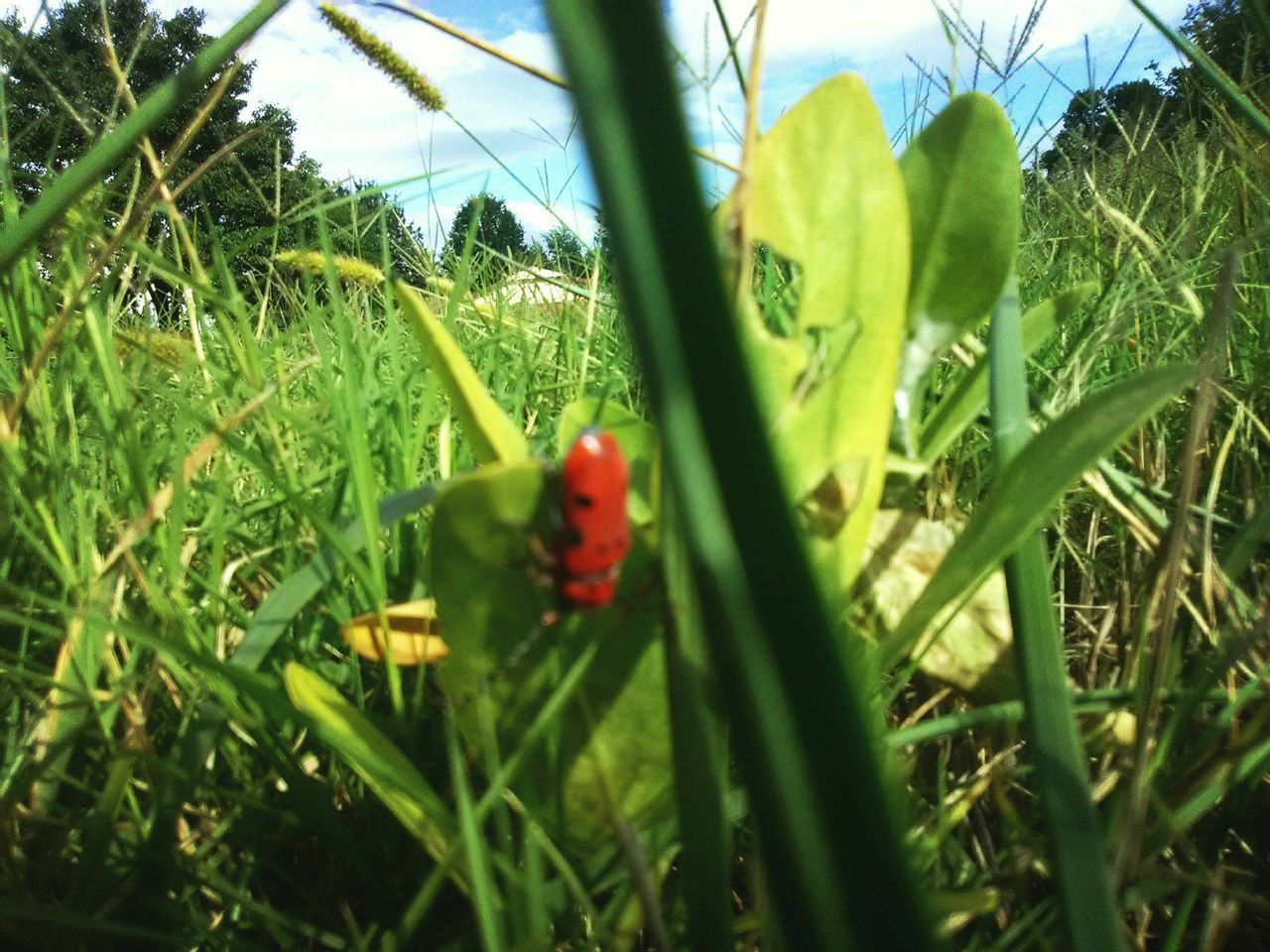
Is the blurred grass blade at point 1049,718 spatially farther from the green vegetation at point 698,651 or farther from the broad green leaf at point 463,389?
the broad green leaf at point 463,389

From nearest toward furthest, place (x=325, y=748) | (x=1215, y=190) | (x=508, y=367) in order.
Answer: (x=325, y=748), (x=508, y=367), (x=1215, y=190)

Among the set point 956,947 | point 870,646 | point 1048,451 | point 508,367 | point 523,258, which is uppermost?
point 523,258

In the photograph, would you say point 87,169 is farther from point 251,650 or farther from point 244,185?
point 244,185

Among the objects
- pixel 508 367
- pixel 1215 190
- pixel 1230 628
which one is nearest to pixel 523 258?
pixel 508 367

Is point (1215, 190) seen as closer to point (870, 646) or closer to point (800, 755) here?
point (870, 646)

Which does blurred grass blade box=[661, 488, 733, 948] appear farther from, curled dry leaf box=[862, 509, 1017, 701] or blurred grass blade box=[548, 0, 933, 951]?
curled dry leaf box=[862, 509, 1017, 701]

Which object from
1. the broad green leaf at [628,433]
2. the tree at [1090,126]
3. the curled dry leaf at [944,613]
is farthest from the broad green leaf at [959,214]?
the tree at [1090,126]

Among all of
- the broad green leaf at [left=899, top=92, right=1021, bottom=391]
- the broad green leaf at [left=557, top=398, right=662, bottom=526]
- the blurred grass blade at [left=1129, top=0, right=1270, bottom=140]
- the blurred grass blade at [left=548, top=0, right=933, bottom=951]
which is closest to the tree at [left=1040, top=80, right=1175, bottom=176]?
the blurred grass blade at [left=1129, top=0, right=1270, bottom=140]

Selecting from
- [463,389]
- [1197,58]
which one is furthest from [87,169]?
[1197,58]

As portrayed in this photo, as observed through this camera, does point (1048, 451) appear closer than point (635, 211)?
No
